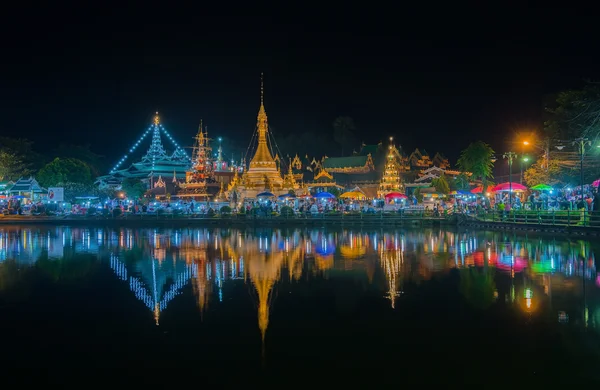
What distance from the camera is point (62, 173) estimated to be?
2172 inches

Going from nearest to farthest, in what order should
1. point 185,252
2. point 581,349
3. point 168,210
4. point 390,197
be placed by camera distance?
point 581,349 → point 185,252 → point 168,210 → point 390,197

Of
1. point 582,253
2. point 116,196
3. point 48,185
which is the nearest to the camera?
point 582,253

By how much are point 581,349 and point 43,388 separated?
21.7 ft

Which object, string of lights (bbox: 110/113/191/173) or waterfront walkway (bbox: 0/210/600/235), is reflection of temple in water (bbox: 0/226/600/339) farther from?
string of lights (bbox: 110/113/191/173)

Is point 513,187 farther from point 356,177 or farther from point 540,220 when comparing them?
point 356,177

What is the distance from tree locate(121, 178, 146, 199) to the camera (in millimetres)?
63656

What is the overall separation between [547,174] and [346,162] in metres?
38.2

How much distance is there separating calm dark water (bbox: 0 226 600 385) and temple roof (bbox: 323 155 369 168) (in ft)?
178

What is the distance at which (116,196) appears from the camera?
62438mm

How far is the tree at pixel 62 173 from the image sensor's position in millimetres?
54688

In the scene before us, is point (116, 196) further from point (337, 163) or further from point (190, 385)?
point (190, 385)

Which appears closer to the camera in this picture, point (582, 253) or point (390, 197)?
point (582, 253)

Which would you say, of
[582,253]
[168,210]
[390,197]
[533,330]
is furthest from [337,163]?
[533,330]

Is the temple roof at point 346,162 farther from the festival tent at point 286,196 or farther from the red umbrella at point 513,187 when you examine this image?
the red umbrella at point 513,187
